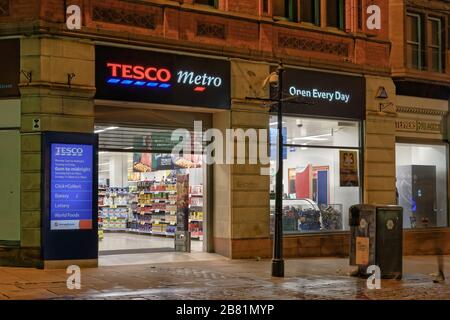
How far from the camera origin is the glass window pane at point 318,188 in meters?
19.0

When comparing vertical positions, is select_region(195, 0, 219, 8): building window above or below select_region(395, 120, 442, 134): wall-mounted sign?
above

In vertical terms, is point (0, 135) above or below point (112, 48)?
below

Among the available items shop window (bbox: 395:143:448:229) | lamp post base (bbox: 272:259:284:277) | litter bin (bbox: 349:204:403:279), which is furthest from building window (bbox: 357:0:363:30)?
lamp post base (bbox: 272:259:284:277)

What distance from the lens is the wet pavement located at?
11781mm

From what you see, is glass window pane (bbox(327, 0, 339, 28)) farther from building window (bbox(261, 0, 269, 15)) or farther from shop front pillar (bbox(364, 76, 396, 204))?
building window (bbox(261, 0, 269, 15))

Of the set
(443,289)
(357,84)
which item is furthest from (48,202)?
(357,84)

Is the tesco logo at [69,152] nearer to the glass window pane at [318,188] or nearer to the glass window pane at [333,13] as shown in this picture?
the glass window pane at [318,188]

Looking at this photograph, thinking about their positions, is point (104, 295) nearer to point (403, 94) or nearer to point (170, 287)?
point (170, 287)

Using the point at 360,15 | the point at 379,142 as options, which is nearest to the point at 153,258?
the point at 379,142

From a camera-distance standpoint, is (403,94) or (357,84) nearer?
(357,84)

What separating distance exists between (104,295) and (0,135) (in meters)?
5.44

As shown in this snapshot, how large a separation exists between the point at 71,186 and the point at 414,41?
40.6 ft

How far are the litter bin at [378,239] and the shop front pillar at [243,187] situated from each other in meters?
3.64

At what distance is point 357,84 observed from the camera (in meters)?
19.8
